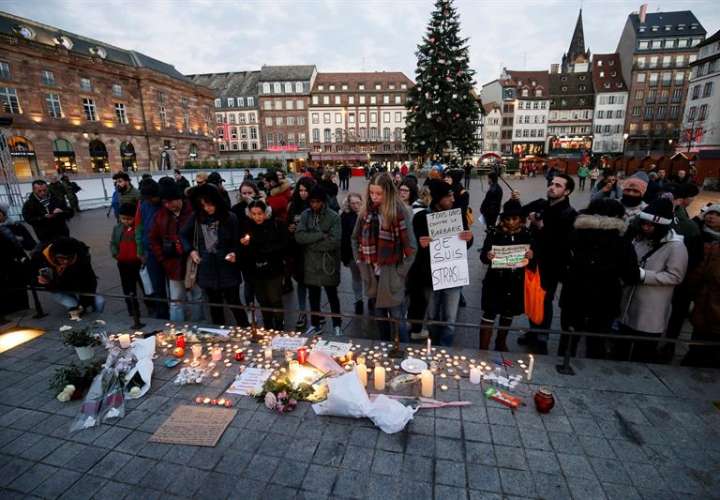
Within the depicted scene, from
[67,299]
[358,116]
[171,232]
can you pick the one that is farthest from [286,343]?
[358,116]

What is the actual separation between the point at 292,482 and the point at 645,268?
4.19m

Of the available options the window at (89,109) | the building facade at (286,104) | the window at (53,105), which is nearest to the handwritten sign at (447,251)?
the window at (53,105)

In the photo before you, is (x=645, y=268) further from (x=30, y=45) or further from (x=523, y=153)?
(x=523, y=153)

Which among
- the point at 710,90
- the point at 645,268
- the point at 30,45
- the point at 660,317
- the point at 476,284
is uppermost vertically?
the point at 30,45

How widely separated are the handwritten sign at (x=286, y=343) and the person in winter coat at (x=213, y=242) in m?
1.10

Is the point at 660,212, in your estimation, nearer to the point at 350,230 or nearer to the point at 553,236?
the point at 553,236

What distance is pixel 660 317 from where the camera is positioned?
3.94 metres

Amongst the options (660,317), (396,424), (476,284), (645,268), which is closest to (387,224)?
(396,424)

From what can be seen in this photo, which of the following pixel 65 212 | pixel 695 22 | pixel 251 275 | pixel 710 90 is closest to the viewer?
pixel 251 275

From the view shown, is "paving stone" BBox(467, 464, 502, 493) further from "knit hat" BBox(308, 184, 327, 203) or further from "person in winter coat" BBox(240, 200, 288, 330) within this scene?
"knit hat" BBox(308, 184, 327, 203)

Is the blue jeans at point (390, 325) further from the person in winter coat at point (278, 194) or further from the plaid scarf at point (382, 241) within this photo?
the person in winter coat at point (278, 194)

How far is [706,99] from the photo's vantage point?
43.8m

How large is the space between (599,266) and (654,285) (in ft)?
2.44

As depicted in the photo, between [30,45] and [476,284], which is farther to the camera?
[30,45]
